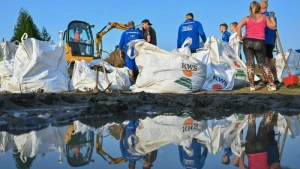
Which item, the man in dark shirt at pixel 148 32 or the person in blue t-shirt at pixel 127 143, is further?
the man in dark shirt at pixel 148 32

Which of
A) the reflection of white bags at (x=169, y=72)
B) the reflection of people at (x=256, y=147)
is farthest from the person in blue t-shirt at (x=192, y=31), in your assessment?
the reflection of people at (x=256, y=147)

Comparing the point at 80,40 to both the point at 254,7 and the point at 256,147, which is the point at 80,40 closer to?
the point at 254,7

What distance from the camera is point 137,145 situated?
9.42 feet

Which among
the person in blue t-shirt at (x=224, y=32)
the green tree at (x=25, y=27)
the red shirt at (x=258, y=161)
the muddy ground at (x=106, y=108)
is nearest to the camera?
the red shirt at (x=258, y=161)

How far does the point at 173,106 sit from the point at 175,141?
2311 mm

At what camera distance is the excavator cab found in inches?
595

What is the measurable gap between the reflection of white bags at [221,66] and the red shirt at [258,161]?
228 inches

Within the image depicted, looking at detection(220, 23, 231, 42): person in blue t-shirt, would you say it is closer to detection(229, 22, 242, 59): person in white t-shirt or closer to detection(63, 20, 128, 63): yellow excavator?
detection(229, 22, 242, 59): person in white t-shirt

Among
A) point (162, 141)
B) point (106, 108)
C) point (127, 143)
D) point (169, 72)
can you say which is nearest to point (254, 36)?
point (169, 72)

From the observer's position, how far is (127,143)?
2.96 meters

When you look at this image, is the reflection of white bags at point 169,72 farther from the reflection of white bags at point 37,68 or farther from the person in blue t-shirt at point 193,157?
the person in blue t-shirt at point 193,157

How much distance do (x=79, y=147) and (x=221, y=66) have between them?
6.31m

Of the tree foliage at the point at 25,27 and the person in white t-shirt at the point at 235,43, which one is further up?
the tree foliage at the point at 25,27

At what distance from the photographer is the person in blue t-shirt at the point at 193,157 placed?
2.29 meters
